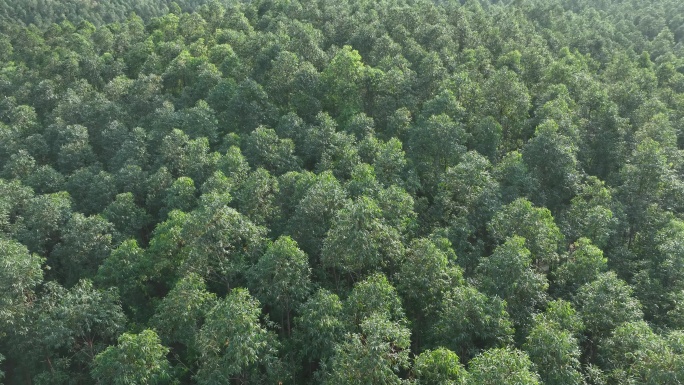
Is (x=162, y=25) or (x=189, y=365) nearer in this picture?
(x=189, y=365)

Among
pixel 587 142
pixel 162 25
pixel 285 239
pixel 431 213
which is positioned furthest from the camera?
pixel 162 25

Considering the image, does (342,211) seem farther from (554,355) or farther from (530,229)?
(554,355)

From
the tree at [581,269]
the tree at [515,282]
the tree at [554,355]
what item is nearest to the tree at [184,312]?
the tree at [515,282]

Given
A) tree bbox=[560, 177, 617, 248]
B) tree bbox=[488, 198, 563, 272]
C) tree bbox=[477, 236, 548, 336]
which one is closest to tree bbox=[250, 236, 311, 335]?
tree bbox=[477, 236, 548, 336]

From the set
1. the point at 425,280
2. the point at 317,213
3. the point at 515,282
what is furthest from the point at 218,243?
the point at 515,282

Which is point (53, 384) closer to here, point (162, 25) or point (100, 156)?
point (100, 156)

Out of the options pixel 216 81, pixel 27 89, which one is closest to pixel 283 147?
pixel 216 81

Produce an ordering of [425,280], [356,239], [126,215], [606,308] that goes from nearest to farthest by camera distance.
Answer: [606,308]
[356,239]
[425,280]
[126,215]
